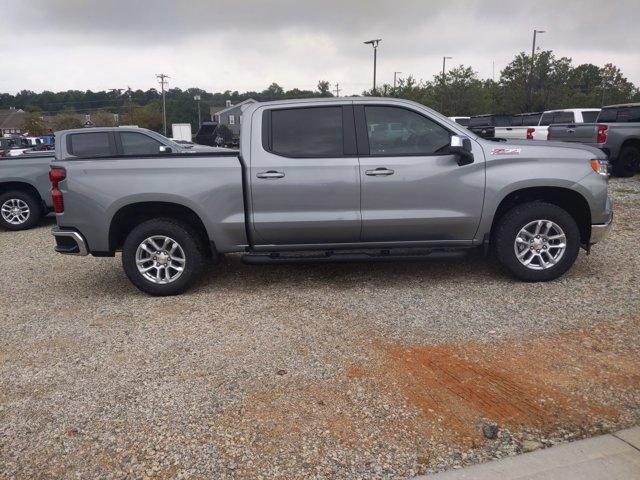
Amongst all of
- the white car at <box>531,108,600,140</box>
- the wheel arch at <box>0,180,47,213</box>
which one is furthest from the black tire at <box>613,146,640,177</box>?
the wheel arch at <box>0,180,47,213</box>

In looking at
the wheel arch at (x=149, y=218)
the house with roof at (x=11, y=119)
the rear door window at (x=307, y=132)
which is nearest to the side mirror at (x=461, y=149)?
the rear door window at (x=307, y=132)

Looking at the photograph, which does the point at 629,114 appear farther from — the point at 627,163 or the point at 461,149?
the point at 461,149

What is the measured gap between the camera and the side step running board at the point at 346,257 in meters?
5.26

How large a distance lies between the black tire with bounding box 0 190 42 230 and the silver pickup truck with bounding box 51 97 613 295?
5474 mm

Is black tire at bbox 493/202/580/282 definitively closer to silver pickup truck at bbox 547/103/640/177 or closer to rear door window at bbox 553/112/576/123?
silver pickup truck at bbox 547/103/640/177

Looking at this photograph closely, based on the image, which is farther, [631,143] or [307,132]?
[631,143]

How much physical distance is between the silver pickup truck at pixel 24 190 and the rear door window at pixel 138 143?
52.8 inches

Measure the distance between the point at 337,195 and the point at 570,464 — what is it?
3.13m

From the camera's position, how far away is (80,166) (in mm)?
5258

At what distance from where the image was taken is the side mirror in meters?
5.00

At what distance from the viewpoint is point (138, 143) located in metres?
10.3

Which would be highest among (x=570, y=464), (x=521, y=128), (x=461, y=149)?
(x=521, y=128)

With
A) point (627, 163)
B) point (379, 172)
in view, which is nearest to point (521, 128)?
point (627, 163)

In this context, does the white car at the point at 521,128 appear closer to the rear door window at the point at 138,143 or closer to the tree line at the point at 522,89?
the rear door window at the point at 138,143
